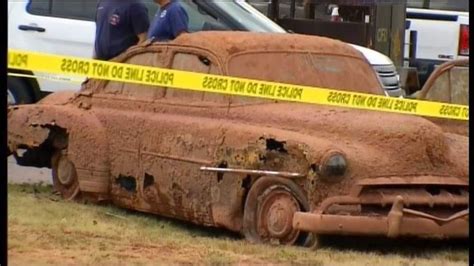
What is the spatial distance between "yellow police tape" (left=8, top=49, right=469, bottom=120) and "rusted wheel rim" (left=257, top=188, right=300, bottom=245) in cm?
82

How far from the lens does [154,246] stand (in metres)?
8.08

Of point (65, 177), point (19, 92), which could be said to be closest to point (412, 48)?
point (19, 92)

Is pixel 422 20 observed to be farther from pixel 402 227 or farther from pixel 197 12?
pixel 402 227

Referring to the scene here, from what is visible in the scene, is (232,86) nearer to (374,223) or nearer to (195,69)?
(195,69)

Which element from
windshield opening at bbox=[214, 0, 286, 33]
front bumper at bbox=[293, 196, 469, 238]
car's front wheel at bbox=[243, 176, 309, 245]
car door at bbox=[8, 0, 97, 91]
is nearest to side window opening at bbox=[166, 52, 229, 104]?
car's front wheel at bbox=[243, 176, 309, 245]

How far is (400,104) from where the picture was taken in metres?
9.05

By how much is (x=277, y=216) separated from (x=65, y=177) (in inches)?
94.8

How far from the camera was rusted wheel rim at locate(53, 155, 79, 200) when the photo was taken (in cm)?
998

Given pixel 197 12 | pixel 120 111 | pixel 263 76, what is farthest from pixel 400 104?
pixel 197 12

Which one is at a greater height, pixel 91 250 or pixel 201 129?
pixel 201 129

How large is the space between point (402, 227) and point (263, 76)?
174cm

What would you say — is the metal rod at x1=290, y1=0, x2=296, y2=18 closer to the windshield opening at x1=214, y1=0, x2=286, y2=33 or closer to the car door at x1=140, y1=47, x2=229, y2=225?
the windshield opening at x1=214, y1=0, x2=286, y2=33

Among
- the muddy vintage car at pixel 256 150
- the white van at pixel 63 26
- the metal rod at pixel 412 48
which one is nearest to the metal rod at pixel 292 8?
the metal rod at pixel 412 48

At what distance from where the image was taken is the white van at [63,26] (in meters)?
13.0
